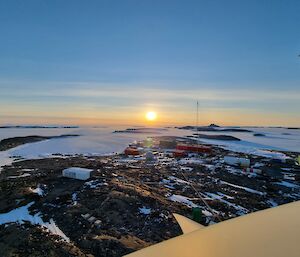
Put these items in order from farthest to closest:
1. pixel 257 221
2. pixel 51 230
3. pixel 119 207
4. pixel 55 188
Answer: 1. pixel 55 188
2. pixel 119 207
3. pixel 51 230
4. pixel 257 221

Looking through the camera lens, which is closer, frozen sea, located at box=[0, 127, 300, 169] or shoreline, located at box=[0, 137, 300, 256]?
shoreline, located at box=[0, 137, 300, 256]

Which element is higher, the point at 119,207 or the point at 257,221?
the point at 257,221

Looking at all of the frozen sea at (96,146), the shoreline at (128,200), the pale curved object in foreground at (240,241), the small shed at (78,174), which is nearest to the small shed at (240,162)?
the shoreline at (128,200)

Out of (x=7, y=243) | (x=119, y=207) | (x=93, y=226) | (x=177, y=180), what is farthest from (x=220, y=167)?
(x=7, y=243)

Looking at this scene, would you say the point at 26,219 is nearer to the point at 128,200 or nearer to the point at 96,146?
the point at 128,200

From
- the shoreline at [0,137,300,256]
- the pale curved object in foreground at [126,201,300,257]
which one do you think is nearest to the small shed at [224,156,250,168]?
the shoreline at [0,137,300,256]

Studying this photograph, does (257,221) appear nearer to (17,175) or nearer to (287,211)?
(287,211)

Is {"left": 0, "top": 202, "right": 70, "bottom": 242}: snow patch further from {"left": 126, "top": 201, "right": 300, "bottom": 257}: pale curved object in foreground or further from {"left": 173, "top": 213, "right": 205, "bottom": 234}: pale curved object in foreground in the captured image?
{"left": 126, "top": 201, "right": 300, "bottom": 257}: pale curved object in foreground

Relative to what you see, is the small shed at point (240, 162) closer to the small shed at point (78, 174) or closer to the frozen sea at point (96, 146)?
the frozen sea at point (96, 146)
